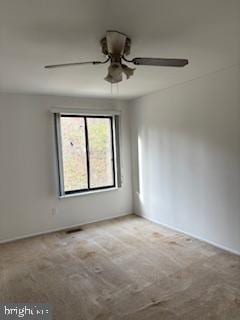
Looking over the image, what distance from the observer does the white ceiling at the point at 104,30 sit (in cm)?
168

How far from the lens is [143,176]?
493cm

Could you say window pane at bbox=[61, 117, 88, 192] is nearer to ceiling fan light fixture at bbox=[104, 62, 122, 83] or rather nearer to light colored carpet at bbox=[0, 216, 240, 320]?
light colored carpet at bbox=[0, 216, 240, 320]

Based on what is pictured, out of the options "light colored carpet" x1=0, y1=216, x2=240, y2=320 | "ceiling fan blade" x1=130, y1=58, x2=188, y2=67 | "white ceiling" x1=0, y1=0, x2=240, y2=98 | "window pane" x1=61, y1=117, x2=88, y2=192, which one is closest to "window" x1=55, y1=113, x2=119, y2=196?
"window pane" x1=61, y1=117, x2=88, y2=192

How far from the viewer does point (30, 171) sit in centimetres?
421

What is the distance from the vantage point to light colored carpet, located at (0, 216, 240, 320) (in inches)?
89.6

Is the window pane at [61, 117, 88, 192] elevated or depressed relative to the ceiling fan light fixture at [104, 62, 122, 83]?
depressed

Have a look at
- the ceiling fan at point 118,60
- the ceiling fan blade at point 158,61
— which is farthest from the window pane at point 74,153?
the ceiling fan blade at point 158,61

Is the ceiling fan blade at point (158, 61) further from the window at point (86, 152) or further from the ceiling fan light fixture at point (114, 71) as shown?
the window at point (86, 152)

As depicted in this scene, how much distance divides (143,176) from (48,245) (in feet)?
7.04

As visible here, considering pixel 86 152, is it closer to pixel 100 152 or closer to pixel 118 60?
pixel 100 152

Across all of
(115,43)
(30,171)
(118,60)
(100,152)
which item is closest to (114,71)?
(118,60)

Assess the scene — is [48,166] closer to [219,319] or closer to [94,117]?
[94,117]

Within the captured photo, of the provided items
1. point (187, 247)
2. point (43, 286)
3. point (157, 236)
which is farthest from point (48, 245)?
point (187, 247)

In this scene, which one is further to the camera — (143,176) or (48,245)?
(143,176)
